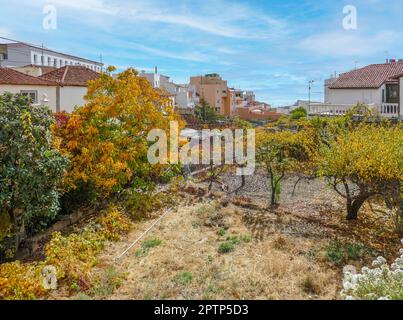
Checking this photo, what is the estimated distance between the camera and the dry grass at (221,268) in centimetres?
604

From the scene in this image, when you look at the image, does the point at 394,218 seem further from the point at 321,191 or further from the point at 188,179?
the point at 188,179

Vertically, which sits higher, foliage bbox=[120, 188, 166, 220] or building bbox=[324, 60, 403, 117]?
building bbox=[324, 60, 403, 117]

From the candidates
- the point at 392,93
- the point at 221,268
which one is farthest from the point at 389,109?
the point at 221,268

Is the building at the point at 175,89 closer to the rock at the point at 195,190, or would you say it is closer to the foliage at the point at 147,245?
the rock at the point at 195,190

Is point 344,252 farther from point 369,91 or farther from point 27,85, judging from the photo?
point 27,85

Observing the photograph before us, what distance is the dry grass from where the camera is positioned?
6.04 metres

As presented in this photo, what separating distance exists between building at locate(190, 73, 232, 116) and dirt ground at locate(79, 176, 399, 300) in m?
47.7

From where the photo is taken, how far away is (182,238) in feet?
27.8

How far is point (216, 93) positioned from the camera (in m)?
58.1

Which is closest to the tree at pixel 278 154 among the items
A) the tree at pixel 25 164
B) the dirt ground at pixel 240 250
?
the dirt ground at pixel 240 250

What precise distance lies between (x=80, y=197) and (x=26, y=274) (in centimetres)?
366

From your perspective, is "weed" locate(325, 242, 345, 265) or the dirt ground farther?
"weed" locate(325, 242, 345, 265)

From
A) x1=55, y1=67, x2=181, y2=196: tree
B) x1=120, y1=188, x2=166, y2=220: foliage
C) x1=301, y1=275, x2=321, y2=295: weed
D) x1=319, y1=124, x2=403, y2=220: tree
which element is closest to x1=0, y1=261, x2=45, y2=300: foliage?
x1=55, y1=67, x2=181, y2=196: tree

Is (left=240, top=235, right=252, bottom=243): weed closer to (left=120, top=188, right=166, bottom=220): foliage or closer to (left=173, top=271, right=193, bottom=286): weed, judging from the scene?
(left=173, top=271, right=193, bottom=286): weed
